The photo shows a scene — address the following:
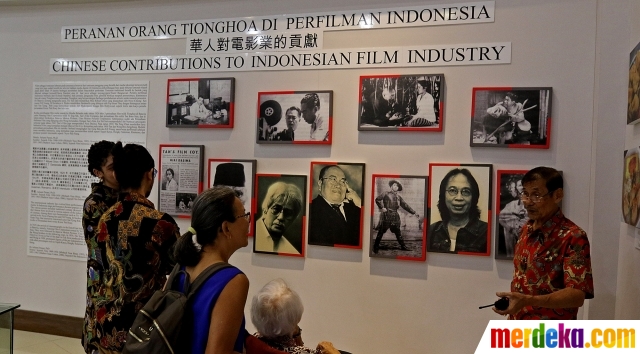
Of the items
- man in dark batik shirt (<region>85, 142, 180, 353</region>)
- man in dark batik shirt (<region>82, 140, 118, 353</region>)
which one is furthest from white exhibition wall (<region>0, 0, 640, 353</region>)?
man in dark batik shirt (<region>85, 142, 180, 353</region>)

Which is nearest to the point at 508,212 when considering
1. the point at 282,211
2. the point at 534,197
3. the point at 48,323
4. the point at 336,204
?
the point at 534,197

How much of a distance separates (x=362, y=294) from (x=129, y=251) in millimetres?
2347

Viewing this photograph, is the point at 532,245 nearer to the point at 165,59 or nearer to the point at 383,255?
the point at 383,255

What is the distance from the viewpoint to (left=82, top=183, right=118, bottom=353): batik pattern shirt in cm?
292

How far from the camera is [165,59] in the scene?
5.18 metres

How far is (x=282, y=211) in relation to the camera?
15.6ft

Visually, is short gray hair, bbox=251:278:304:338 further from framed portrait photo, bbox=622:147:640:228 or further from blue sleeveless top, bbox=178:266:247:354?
framed portrait photo, bbox=622:147:640:228

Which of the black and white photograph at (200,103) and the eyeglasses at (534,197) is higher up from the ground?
the black and white photograph at (200,103)

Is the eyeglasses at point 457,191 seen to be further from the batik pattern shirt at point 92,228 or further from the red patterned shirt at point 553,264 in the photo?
the batik pattern shirt at point 92,228

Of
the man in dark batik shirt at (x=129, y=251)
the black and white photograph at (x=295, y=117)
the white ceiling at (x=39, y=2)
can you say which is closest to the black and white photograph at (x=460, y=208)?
the black and white photograph at (x=295, y=117)

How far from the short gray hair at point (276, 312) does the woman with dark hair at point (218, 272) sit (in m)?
0.56

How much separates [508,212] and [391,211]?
874mm

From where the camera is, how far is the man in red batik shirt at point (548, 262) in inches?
108

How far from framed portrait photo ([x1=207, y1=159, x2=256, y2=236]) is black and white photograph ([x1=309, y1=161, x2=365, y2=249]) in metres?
0.54
